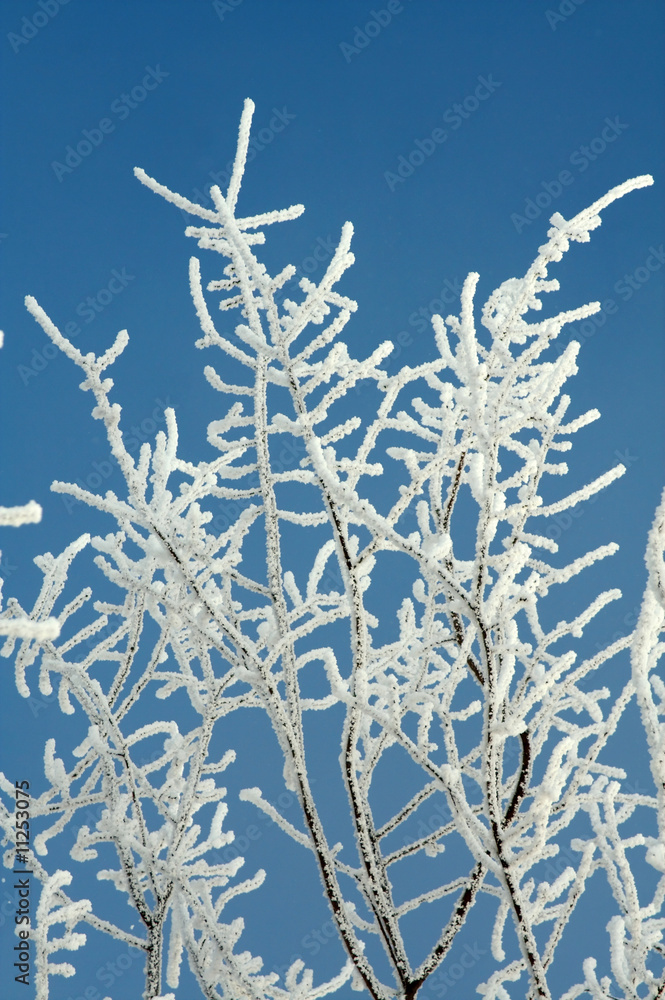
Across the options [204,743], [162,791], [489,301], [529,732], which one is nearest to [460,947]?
[162,791]

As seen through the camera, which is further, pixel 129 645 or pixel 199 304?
pixel 129 645

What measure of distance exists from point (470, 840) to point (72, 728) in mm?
14530

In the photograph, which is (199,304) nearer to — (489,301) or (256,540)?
(489,301)

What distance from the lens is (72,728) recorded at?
50.6ft

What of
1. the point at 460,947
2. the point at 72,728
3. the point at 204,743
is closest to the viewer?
the point at 204,743

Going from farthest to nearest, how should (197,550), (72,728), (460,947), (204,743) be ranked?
(72,728) → (460,947) → (204,743) → (197,550)

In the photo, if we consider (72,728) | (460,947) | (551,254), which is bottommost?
(460,947)

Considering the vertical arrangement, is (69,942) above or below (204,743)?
below

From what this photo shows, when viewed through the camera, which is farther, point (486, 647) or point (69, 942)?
point (69, 942)

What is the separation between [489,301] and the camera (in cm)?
289

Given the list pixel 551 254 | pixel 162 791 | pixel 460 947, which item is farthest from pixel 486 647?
pixel 460 947

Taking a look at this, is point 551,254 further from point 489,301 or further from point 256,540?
point 256,540

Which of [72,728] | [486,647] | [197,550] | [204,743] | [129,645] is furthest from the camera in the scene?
[72,728]

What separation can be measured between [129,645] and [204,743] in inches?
24.6
